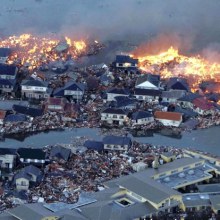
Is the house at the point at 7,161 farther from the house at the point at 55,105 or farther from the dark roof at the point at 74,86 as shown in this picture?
the dark roof at the point at 74,86

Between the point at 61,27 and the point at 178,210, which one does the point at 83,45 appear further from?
the point at 178,210

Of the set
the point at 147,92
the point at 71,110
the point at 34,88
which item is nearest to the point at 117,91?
the point at 147,92

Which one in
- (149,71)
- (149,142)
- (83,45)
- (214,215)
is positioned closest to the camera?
(214,215)

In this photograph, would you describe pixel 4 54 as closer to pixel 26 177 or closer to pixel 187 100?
pixel 187 100

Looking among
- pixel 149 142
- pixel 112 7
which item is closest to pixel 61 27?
pixel 112 7

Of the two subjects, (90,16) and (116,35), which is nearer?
(116,35)

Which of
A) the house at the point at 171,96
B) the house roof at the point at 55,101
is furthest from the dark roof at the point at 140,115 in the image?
the house roof at the point at 55,101
